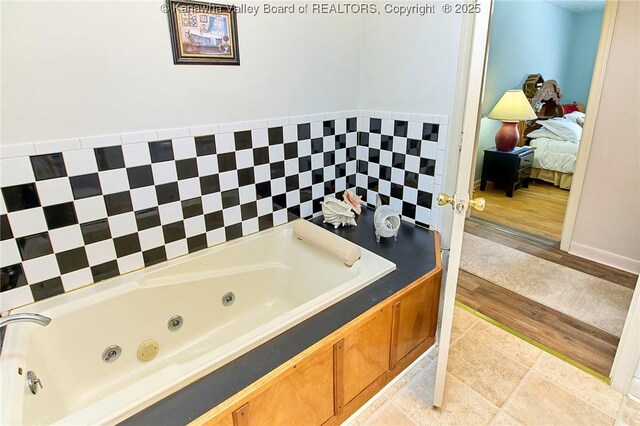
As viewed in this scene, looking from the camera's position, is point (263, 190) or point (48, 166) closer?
point (48, 166)

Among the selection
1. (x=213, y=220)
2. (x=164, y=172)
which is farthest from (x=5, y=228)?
(x=213, y=220)

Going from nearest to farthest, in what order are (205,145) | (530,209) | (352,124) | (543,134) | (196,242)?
(205,145)
(196,242)
(352,124)
(530,209)
(543,134)

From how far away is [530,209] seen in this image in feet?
12.1

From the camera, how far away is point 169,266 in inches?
65.1

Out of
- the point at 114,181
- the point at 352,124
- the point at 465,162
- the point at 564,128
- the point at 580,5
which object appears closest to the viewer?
the point at 465,162

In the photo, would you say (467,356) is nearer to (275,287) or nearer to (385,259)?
(385,259)

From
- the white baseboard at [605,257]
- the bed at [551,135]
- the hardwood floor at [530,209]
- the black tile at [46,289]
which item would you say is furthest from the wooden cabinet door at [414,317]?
the bed at [551,135]

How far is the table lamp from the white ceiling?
6.64ft

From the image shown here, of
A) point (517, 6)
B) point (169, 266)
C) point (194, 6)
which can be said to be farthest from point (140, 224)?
point (517, 6)

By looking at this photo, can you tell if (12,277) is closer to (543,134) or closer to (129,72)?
(129,72)

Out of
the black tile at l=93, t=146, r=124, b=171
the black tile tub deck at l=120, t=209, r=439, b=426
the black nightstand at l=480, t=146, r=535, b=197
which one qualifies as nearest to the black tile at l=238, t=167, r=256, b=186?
the black tile at l=93, t=146, r=124, b=171

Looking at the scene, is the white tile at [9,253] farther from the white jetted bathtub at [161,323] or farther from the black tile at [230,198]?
the black tile at [230,198]

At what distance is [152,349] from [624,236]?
311cm

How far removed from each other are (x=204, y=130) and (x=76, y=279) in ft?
2.72
